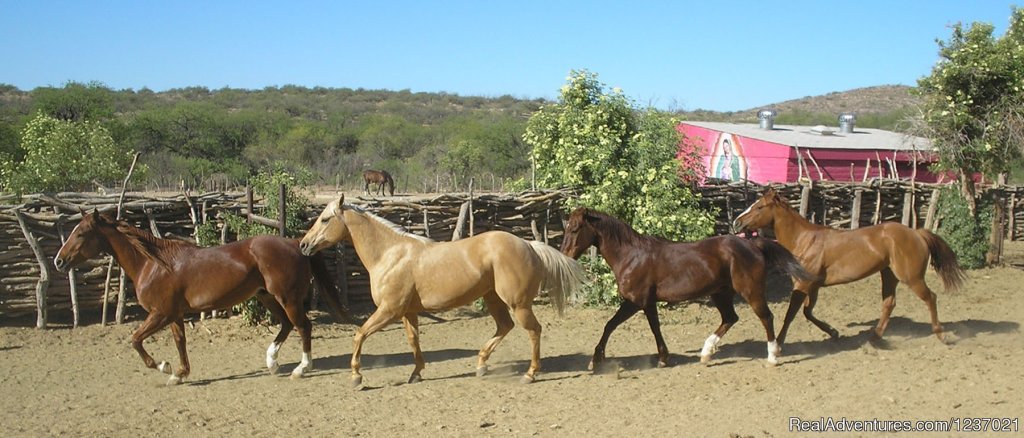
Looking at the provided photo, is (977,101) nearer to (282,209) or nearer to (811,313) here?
(811,313)

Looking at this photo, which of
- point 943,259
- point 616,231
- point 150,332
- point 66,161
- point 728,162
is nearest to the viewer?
point 150,332

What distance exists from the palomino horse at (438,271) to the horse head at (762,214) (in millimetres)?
2802

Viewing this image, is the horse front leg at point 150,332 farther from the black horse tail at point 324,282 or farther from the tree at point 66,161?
the tree at point 66,161

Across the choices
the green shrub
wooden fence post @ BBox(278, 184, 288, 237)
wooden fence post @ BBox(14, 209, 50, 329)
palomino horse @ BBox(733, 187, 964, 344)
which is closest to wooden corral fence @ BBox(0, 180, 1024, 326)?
wooden fence post @ BBox(14, 209, 50, 329)

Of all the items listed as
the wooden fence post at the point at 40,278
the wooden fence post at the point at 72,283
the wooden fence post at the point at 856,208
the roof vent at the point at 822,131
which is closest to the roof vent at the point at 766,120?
the roof vent at the point at 822,131

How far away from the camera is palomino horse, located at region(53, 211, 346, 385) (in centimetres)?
764

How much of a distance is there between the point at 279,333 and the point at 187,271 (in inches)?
42.3

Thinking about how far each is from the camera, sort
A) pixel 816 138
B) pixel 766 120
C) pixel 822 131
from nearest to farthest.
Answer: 1. pixel 816 138
2. pixel 822 131
3. pixel 766 120

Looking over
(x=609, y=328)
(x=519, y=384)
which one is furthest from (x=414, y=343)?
(x=609, y=328)

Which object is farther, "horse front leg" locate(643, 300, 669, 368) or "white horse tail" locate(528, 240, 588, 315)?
"horse front leg" locate(643, 300, 669, 368)

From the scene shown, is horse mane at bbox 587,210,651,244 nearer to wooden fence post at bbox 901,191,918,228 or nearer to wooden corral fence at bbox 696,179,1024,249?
wooden corral fence at bbox 696,179,1024,249

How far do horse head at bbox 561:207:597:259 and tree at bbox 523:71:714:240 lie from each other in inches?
121

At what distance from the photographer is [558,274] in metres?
7.41

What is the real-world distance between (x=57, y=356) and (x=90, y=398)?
6.67 ft
